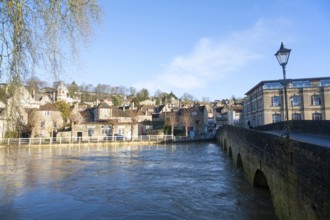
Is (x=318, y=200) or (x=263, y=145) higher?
(x=263, y=145)

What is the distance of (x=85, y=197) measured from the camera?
12047mm

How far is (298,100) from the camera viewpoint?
46344 mm

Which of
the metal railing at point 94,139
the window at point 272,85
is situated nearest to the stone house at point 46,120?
the metal railing at point 94,139

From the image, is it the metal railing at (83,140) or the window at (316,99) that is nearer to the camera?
the metal railing at (83,140)

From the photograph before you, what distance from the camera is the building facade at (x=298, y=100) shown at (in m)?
45.2

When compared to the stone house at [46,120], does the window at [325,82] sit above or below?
above

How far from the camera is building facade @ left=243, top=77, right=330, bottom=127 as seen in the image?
45.2m

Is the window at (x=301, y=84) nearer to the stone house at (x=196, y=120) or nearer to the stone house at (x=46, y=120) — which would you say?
the stone house at (x=196, y=120)

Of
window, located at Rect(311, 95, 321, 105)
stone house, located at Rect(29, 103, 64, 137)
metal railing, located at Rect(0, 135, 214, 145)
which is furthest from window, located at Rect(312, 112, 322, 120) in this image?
stone house, located at Rect(29, 103, 64, 137)

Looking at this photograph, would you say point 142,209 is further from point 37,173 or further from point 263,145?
point 37,173

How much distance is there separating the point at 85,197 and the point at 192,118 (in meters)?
52.9

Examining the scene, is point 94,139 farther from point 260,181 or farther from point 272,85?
point 260,181

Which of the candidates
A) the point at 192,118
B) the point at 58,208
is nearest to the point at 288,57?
the point at 58,208

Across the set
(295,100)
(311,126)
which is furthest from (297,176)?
(295,100)
